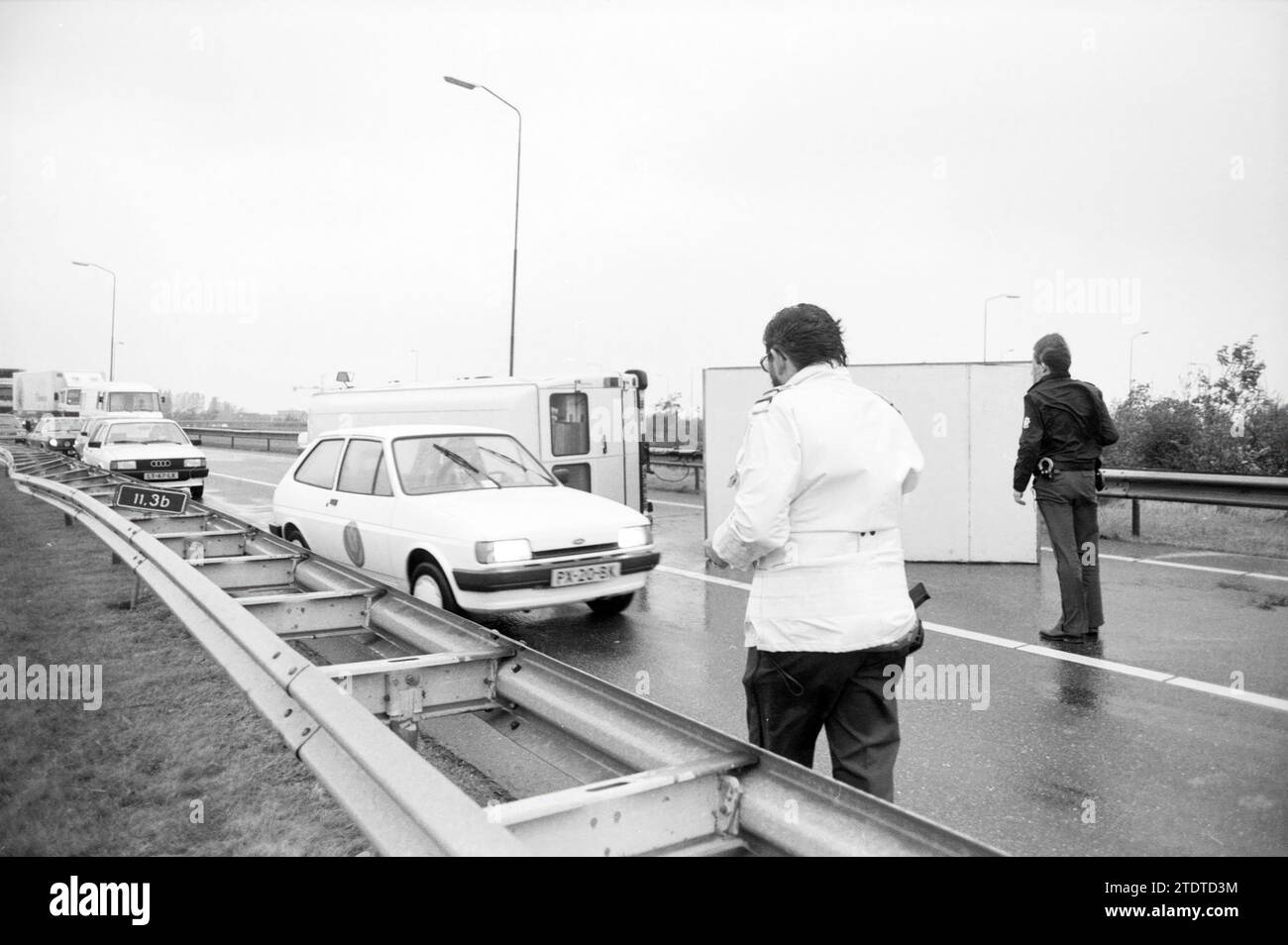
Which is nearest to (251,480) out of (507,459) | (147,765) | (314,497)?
(314,497)

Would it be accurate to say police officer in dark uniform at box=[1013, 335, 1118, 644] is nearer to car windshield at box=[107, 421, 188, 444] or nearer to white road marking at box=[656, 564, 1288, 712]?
white road marking at box=[656, 564, 1288, 712]

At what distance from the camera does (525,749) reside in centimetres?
313

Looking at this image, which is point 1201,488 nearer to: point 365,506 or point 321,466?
point 365,506

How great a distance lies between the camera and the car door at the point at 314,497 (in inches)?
327

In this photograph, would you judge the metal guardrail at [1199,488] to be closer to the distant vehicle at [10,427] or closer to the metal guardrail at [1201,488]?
the metal guardrail at [1201,488]

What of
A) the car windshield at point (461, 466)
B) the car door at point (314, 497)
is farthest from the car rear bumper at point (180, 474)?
the car windshield at point (461, 466)

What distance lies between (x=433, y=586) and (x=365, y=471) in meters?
1.61

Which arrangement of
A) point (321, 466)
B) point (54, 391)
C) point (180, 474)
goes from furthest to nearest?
point (54, 391) < point (180, 474) < point (321, 466)

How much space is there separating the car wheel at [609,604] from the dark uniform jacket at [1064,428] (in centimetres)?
304

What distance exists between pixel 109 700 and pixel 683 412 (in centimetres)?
1892

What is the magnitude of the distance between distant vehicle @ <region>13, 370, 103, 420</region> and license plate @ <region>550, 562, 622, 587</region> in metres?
30.7

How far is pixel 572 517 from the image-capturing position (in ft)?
23.3

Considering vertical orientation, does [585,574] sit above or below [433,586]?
above

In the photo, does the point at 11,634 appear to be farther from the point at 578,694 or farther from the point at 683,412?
the point at 683,412
